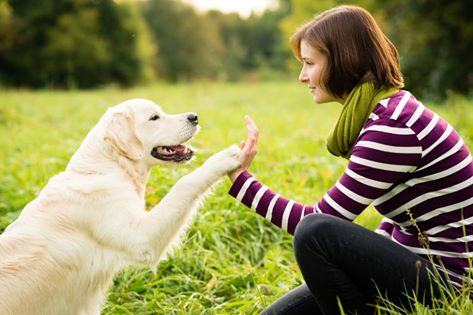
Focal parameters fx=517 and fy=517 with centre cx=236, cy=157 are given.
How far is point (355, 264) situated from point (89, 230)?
135 cm

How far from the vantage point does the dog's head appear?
2.93 meters

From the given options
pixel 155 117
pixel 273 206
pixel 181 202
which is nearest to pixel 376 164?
pixel 273 206

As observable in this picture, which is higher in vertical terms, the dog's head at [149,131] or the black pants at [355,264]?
the dog's head at [149,131]

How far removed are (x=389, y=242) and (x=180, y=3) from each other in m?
40.4

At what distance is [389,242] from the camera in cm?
221

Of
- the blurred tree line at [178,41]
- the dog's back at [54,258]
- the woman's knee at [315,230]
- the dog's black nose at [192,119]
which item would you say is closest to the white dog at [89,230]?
the dog's back at [54,258]

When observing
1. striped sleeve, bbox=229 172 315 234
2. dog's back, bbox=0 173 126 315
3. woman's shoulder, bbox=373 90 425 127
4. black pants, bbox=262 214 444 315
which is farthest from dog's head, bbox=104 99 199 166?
woman's shoulder, bbox=373 90 425 127

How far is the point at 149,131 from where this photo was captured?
3.07 metres

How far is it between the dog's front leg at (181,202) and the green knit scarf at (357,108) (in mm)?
581

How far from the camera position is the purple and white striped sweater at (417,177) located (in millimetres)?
2164

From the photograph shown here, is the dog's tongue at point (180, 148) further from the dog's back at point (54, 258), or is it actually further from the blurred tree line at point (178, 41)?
the blurred tree line at point (178, 41)

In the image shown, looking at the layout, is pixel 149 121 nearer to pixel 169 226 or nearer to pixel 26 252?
pixel 169 226

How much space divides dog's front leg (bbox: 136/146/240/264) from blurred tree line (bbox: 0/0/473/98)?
118 cm

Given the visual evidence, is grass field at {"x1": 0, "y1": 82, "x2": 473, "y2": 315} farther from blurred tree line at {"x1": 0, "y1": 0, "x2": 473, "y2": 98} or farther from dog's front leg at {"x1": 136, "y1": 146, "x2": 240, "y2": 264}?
blurred tree line at {"x1": 0, "y1": 0, "x2": 473, "y2": 98}
